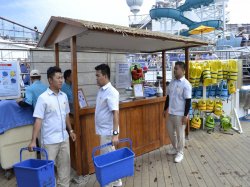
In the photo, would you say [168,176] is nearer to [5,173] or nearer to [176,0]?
[5,173]

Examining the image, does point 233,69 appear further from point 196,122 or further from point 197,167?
point 197,167

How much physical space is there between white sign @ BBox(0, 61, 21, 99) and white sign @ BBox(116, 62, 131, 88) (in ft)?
6.44

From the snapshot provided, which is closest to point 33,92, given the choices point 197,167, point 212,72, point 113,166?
point 113,166

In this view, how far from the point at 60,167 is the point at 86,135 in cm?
75

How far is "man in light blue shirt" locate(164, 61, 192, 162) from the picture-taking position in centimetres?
407

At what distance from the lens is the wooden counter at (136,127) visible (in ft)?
12.2

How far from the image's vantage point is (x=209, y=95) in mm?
6391

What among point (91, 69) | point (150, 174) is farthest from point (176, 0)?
point (150, 174)

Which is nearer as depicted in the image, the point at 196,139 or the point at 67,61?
the point at 67,61

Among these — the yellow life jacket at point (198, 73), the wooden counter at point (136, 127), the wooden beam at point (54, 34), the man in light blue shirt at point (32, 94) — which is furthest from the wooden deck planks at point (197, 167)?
the wooden beam at point (54, 34)

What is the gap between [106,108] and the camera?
3023 mm

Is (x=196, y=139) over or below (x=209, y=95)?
below

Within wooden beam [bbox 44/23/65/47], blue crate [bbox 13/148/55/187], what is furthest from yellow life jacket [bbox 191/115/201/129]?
blue crate [bbox 13/148/55/187]

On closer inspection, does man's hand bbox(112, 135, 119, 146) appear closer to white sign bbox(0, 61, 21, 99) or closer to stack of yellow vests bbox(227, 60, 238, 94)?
white sign bbox(0, 61, 21, 99)
